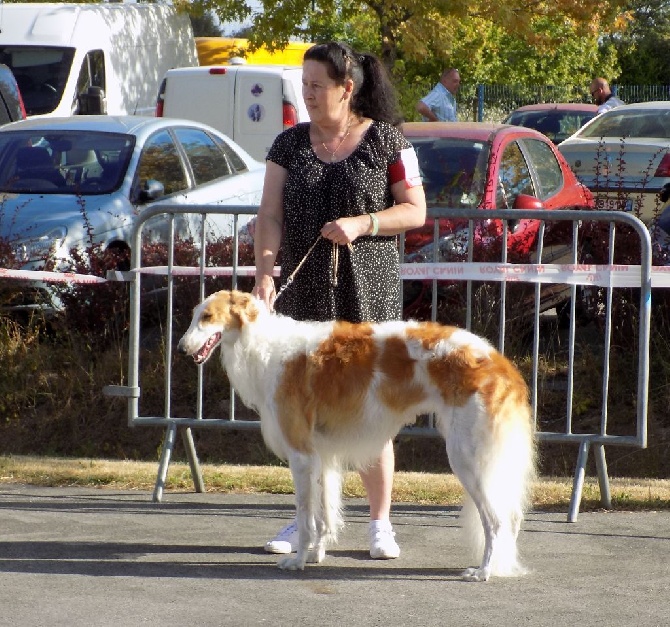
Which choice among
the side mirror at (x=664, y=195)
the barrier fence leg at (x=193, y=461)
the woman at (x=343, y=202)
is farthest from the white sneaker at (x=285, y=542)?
the side mirror at (x=664, y=195)

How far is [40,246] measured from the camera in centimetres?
877

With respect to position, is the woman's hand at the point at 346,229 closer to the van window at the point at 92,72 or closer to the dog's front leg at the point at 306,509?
the dog's front leg at the point at 306,509

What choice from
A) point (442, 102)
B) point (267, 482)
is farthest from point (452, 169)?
point (442, 102)

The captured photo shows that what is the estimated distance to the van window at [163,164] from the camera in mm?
10078

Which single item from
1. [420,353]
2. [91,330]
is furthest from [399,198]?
[91,330]

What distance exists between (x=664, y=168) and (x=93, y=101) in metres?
7.67

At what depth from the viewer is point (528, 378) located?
8.09 m

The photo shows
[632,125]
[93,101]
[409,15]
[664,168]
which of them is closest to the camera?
[664,168]

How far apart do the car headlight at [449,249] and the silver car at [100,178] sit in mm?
2198

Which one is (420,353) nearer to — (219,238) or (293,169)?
(293,169)

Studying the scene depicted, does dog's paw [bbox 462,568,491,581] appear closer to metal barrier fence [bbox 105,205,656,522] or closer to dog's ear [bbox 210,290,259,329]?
metal barrier fence [bbox 105,205,656,522]

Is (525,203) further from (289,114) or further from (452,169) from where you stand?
(289,114)

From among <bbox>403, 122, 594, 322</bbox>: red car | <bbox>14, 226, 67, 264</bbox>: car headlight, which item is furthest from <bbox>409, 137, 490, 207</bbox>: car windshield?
<bbox>14, 226, 67, 264</bbox>: car headlight

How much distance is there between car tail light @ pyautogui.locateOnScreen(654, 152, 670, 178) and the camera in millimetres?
14109
